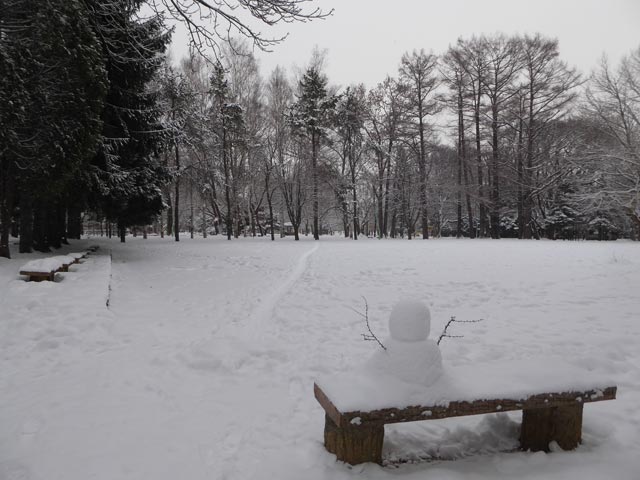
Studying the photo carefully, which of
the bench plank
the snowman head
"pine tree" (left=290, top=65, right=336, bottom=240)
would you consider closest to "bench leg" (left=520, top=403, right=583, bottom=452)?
the bench plank

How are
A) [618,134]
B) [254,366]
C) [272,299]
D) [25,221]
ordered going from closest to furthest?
[254,366]
[272,299]
[25,221]
[618,134]

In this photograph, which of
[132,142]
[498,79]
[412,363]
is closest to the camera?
[412,363]

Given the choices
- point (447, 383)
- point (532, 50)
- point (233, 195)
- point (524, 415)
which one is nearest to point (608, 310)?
point (524, 415)

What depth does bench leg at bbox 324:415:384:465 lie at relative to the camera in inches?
97.7

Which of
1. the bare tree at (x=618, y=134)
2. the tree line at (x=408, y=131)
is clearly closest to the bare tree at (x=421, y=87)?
the tree line at (x=408, y=131)

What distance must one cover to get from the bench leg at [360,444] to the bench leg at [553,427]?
3.62ft

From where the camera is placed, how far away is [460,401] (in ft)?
7.95

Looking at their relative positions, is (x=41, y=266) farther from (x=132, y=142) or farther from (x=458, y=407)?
(x=458, y=407)

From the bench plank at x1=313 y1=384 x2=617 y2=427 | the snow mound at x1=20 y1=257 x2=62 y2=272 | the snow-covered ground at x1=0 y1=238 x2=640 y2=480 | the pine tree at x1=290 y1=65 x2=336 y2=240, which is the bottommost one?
the snow-covered ground at x1=0 y1=238 x2=640 y2=480

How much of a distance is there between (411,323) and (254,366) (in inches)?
97.6

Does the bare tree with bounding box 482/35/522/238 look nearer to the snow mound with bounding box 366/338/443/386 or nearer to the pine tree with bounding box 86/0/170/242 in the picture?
the pine tree with bounding box 86/0/170/242

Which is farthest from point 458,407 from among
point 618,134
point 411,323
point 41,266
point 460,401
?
point 618,134

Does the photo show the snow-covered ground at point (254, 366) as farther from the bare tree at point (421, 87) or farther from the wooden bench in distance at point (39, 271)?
the bare tree at point (421, 87)

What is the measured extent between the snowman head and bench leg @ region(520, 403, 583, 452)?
1014mm
